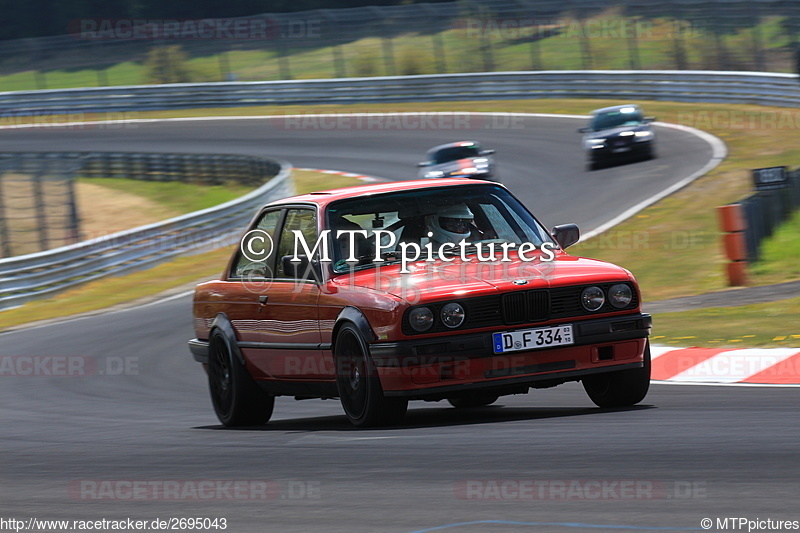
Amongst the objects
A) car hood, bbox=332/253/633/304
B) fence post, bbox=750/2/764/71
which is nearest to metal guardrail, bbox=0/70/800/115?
fence post, bbox=750/2/764/71

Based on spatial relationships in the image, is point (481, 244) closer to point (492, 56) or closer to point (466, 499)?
point (466, 499)

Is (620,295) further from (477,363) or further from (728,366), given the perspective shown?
(728,366)

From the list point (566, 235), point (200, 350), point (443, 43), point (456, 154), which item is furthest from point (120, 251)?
point (443, 43)

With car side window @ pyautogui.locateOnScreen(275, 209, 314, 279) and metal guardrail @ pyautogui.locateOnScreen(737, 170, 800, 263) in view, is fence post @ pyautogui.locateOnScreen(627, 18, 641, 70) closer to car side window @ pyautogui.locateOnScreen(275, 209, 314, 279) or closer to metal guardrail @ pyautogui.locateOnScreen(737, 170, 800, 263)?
metal guardrail @ pyautogui.locateOnScreen(737, 170, 800, 263)

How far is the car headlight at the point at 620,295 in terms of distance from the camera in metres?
6.80

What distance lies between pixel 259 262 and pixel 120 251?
43.9 feet

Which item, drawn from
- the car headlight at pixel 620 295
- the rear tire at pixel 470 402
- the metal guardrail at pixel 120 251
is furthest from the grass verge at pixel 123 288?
the car headlight at pixel 620 295

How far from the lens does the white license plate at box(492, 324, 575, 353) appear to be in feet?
21.5

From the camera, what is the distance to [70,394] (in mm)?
10938

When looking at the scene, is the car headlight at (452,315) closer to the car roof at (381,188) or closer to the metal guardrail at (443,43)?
the car roof at (381,188)

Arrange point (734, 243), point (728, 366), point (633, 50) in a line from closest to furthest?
point (728, 366) < point (734, 243) < point (633, 50)

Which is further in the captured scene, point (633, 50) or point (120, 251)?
point (633, 50)

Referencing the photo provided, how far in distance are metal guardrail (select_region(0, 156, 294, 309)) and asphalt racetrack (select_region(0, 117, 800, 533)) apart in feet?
26.2

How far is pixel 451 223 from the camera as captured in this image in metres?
7.48
